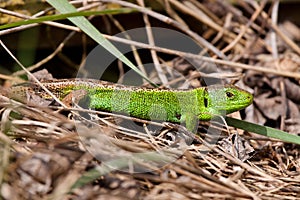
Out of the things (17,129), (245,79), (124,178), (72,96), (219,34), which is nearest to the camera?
(124,178)

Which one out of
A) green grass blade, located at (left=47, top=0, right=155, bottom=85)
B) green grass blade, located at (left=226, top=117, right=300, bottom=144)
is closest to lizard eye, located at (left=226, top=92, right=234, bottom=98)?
green grass blade, located at (left=226, top=117, right=300, bottom=144)

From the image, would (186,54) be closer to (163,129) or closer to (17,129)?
(163,129)

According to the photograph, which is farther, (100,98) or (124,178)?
(100,98)

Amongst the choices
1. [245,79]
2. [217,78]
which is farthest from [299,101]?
[217,78]

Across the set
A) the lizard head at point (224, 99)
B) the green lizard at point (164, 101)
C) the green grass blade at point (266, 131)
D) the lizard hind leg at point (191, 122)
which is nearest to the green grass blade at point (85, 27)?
the green lizard at point (164, 101)

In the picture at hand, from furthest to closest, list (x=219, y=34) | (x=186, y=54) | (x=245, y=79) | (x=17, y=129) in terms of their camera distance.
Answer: (x=219, y=34) → (x=245, y=79) → (x=186, y=54) → (x=17, y=129)

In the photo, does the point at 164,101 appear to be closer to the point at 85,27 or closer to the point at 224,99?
the point at 224,99

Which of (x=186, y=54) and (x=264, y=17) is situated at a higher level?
(x=264, y=17)

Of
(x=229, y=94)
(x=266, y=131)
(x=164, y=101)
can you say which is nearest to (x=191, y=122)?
(x=164, y=101)
